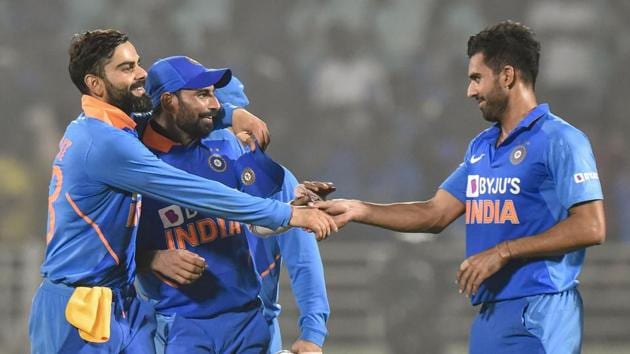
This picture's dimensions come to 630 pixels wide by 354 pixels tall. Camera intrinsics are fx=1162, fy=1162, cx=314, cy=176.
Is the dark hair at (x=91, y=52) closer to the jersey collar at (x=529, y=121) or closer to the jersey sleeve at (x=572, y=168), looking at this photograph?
the jersey collar at (x=529, y=121)

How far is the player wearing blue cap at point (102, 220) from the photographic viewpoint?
4.43 metres

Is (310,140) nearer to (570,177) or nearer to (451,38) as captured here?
(451,38)

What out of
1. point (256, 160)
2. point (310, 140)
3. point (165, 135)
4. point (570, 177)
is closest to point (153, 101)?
point (165, 135)

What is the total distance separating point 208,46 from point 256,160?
766 centimetres

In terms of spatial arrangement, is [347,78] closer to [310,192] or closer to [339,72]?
[339,72]

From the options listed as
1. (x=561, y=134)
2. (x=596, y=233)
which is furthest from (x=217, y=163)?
(x=596, y=233)

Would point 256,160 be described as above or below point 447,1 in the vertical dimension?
below

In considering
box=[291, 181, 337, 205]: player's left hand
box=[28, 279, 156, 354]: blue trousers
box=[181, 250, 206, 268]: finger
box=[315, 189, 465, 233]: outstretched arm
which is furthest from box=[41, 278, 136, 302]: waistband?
box=[315, 189, 465, 233]: outstretched arm

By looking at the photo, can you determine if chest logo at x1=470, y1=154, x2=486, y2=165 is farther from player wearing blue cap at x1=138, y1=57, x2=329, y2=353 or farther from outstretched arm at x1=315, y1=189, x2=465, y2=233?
player wearing blue cap at x1=138, y1=57, x2=329, y2=353

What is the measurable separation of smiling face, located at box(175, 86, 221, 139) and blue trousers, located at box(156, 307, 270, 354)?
2.51 ft

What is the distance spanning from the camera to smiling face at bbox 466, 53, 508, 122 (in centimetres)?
479

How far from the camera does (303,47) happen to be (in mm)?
12500

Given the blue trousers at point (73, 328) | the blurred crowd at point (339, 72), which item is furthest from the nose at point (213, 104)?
the blurred crowd at point (339, 72)

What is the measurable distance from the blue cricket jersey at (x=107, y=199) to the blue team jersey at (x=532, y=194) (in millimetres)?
871
